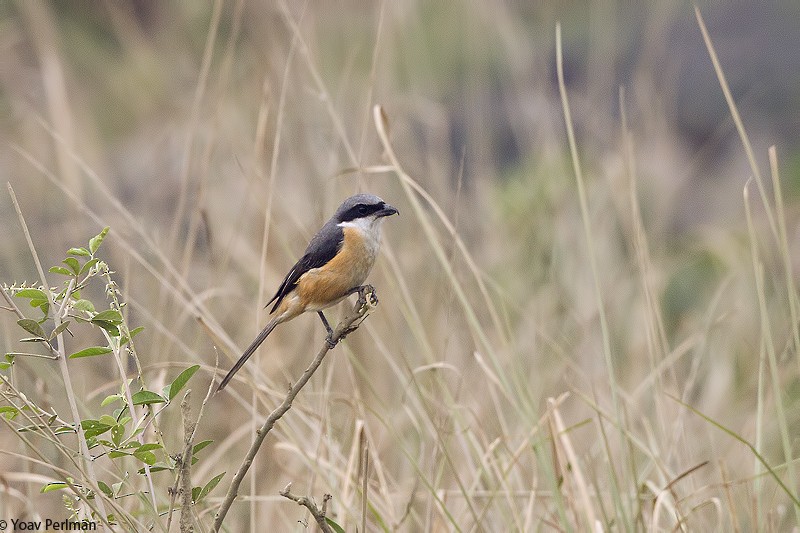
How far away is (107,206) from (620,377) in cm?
264

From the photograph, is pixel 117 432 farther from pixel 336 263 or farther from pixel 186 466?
pixel 336 263

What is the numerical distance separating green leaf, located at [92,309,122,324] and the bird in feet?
2.82

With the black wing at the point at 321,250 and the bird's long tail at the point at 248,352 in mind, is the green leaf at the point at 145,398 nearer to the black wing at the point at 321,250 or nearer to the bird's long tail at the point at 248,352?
the bird's long tail at the point at 248,352

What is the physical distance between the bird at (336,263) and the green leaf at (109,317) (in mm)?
860

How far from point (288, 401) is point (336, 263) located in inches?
34.0

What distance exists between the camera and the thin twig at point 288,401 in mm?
1359

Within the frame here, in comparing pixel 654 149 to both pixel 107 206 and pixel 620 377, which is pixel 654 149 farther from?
pixel 107 206

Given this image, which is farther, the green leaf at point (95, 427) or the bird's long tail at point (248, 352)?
the bird's long tail at point (248, 352)

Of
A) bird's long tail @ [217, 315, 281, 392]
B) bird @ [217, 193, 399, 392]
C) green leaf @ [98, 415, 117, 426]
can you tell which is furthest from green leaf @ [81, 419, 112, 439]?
bird @ [217, 193, 399, 392]

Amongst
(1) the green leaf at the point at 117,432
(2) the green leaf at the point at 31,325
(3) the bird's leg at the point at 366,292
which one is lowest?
(1) the green leaf at the point at 117,432

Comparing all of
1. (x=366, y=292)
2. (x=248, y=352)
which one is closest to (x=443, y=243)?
(x=366, y=292)

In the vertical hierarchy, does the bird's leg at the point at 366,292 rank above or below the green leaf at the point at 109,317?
below

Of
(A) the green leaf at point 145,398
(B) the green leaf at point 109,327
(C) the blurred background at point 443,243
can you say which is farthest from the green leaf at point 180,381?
(C) the blurred background at point 443,243

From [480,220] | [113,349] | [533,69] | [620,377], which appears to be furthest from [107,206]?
[113,349]
